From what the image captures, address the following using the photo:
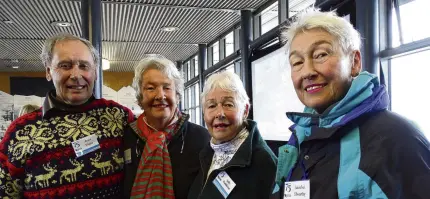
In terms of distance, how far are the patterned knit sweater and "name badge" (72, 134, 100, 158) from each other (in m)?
0.02

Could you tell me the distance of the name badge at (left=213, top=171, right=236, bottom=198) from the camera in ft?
5.36

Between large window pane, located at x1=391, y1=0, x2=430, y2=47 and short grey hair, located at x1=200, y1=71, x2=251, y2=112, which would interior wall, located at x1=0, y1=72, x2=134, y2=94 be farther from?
short grey hair, located at x1=200, y1=71, x2=251, y2=112

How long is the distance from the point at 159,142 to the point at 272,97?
2625mm

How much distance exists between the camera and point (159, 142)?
194 cm

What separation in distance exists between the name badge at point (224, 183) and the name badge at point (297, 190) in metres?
0.42

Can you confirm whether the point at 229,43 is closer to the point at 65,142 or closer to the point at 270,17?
the point at 270,17

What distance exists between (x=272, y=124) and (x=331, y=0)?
1954 millimetres

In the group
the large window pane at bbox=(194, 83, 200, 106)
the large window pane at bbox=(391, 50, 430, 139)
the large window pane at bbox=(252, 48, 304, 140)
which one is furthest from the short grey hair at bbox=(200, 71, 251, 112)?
the large window pane at bbox=(194, 83, 200, 106)

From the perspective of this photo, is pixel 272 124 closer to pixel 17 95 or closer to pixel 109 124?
pixel 109 124

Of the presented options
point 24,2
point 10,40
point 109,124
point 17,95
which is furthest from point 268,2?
point 17,95

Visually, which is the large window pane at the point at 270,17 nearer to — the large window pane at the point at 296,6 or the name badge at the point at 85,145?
Answer: the large window pane at the point at 296,6

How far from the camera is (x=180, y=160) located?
1.98m

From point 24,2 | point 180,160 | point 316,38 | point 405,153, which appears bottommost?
point 180,160

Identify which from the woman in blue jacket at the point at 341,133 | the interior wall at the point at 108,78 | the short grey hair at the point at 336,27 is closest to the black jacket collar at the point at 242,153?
the woman in blue jacket at the point at 341,133
